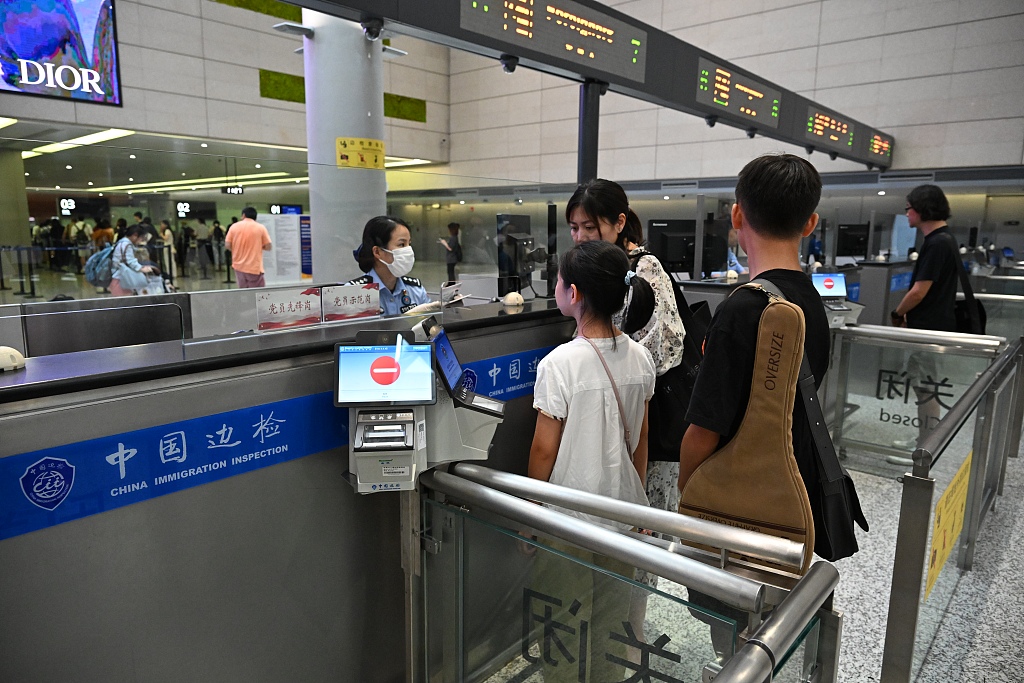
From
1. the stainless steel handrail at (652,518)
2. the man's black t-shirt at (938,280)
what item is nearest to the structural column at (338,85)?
the stainless steel handrail at (652,518)

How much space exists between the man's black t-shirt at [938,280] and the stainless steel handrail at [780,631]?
3454 millimetres

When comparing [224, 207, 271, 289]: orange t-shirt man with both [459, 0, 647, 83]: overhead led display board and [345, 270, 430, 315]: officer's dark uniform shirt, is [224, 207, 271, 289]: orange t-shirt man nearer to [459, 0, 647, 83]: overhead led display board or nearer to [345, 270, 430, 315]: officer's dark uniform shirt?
[345, 270, 430, 315]: officer's dark uniform shirt

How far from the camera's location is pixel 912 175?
8.60 meters

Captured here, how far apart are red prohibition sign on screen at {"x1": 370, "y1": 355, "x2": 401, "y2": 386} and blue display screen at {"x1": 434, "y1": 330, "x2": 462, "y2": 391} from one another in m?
0.11

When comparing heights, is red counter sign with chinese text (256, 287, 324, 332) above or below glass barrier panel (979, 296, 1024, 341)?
above

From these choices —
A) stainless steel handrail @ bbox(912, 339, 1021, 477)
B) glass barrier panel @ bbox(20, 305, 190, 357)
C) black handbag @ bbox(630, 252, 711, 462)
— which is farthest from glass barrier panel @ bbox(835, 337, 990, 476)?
glass barrier panel @ bbox(20, 305, 190, 357)

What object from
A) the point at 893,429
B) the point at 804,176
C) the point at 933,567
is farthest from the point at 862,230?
the point at 804,176

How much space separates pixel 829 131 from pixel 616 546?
257 inches

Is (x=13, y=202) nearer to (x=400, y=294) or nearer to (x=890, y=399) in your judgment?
(x=400, y=294)

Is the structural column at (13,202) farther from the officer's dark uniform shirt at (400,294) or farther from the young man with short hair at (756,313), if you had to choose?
the young man with short hair at (756,313)

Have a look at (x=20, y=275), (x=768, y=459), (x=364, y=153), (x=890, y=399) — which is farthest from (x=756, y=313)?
(x=890, y=399)

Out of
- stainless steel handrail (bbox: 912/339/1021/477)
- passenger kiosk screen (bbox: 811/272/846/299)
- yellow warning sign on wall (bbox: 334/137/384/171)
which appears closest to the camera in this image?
stainless steel handrail (bbox: 912/339/1021/477)

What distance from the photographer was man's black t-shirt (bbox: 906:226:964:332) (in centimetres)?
373

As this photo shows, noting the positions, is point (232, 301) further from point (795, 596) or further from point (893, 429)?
point (893, 429)
